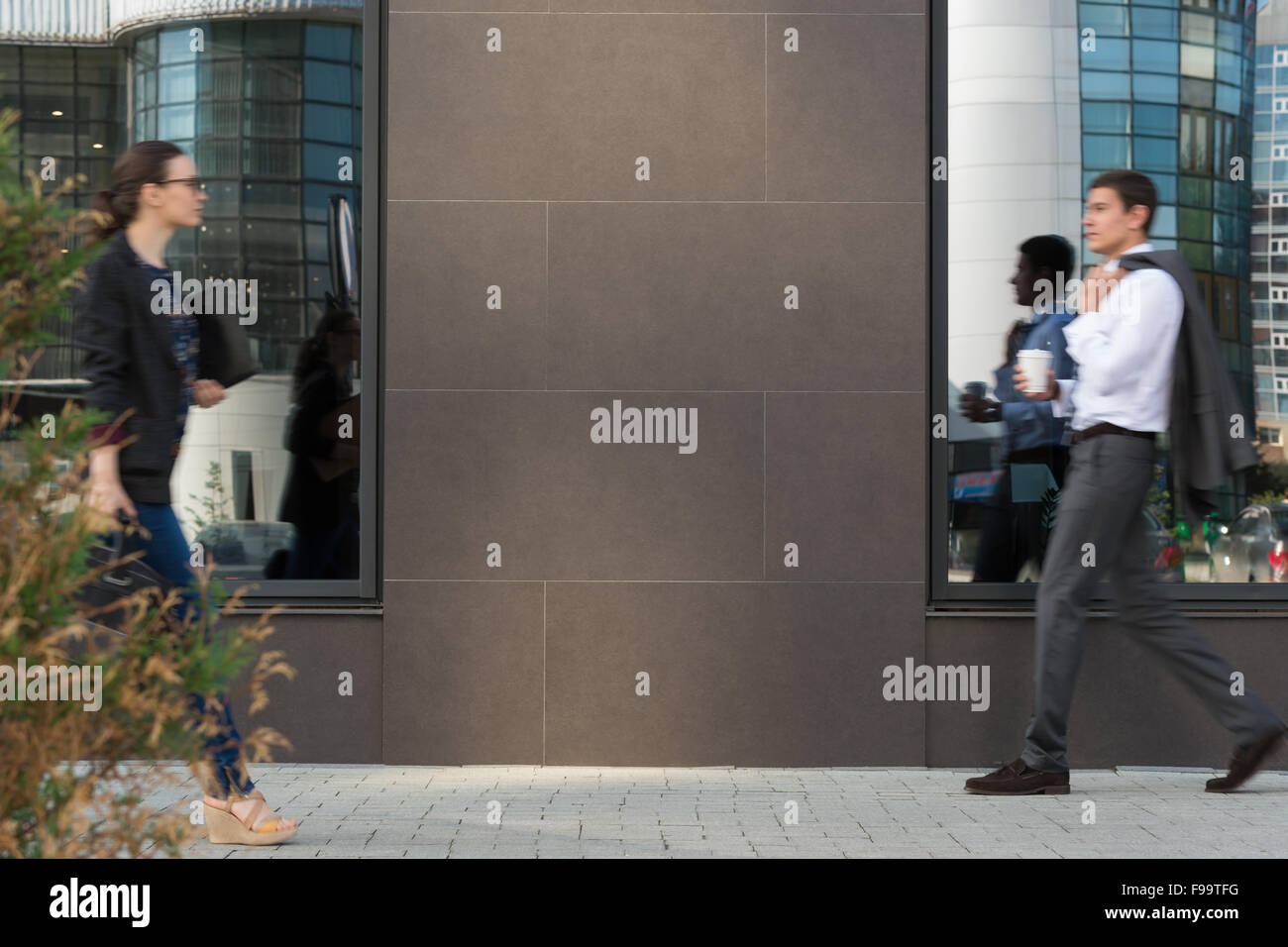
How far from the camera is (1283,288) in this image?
6.35 m

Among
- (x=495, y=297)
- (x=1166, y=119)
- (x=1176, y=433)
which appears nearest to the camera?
(x=1176, y=433)

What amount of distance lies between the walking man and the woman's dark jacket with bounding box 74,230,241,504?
3.23 metres

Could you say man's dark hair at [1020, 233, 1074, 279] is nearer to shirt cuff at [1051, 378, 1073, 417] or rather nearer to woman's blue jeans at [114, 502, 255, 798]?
shirt cuff at [1051, 378, 1073, 417]

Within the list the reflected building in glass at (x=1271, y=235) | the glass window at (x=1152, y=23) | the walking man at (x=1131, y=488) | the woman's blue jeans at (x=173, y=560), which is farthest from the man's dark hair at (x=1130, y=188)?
the woman's blue jeans at (x=173, y=560)

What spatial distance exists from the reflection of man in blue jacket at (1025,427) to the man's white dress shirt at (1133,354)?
0.68 meters

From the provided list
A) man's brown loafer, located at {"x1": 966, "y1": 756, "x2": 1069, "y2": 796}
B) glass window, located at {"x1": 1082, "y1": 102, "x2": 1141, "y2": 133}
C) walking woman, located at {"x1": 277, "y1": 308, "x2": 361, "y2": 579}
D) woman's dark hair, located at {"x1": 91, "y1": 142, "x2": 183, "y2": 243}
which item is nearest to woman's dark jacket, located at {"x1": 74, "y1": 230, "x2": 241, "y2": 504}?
woman's dark hair, located at {"x1": 91, "y1": 142, "x2": 183, "y2": 243}

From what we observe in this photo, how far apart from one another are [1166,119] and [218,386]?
14.8 ft

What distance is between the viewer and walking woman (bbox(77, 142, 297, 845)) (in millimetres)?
4164

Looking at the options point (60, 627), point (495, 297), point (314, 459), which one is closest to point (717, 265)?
point (495, 297)

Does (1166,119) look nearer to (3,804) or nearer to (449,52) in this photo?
(449,52)

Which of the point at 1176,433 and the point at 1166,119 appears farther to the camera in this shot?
the point at 1166,119

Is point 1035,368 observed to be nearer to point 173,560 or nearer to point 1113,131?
point 1113,131

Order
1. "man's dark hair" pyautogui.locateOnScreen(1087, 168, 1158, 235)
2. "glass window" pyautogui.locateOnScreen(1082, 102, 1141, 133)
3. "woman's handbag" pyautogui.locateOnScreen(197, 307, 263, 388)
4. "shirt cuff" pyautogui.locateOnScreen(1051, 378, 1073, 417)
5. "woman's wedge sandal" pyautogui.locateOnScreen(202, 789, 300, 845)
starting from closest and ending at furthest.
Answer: "woman's wedge sandal" pyautogui.locateOnScreen(202, 789, 300, 845) < "woman's handbag" pyautogui.locateOnScreen(197, 307, 263, 388) < "man's dark hair" pyautogui.locateOnScreen(1087, 168, 1158, 235) < "shirt cuff" pyautogui.locateOnScreen(1051, 378, 1073, 417) < "glass window" pyautogui.locateOnScreen(1082, 102, 1141, 133)

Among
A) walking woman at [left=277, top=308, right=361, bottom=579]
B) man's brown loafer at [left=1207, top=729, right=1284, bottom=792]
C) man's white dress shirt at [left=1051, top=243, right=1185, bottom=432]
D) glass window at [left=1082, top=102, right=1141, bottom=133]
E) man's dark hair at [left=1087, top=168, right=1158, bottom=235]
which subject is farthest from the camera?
glass window at [left=1082, top=102, right=1141, bottom=133]
